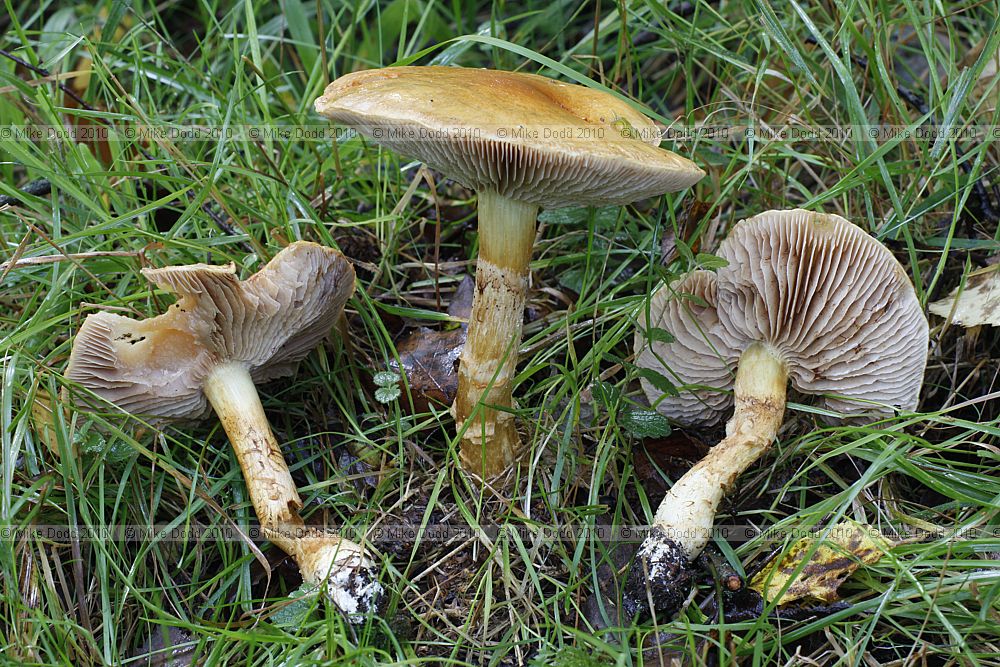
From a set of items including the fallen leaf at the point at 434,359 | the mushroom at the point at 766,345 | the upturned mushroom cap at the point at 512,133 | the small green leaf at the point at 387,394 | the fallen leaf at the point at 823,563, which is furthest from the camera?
the fallen leaf at the point at 434,359

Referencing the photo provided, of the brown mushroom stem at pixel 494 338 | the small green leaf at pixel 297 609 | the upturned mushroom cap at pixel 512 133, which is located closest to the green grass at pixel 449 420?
the small green leaf at pixel 297 609

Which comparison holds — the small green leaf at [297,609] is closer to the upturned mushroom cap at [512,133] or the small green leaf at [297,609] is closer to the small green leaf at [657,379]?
the small green leaf at [657,379]

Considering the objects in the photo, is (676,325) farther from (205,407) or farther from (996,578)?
(205,407)

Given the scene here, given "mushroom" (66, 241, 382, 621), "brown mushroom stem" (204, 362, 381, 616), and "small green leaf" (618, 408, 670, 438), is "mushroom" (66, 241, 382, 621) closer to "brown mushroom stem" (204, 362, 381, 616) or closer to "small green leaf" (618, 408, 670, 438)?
"brown mushroom stem" (204, 362, 381, 616)

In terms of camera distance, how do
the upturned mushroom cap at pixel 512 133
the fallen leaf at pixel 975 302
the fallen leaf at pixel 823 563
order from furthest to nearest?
the fallen leaf at pixel 975 302, the fallen leaf at pixel 823 563, the upturned mushroom cap at pixel 512 133

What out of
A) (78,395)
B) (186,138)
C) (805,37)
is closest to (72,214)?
(186,138)

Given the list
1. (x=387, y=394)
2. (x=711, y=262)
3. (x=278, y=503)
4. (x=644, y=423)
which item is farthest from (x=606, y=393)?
(x=278, y=503)
